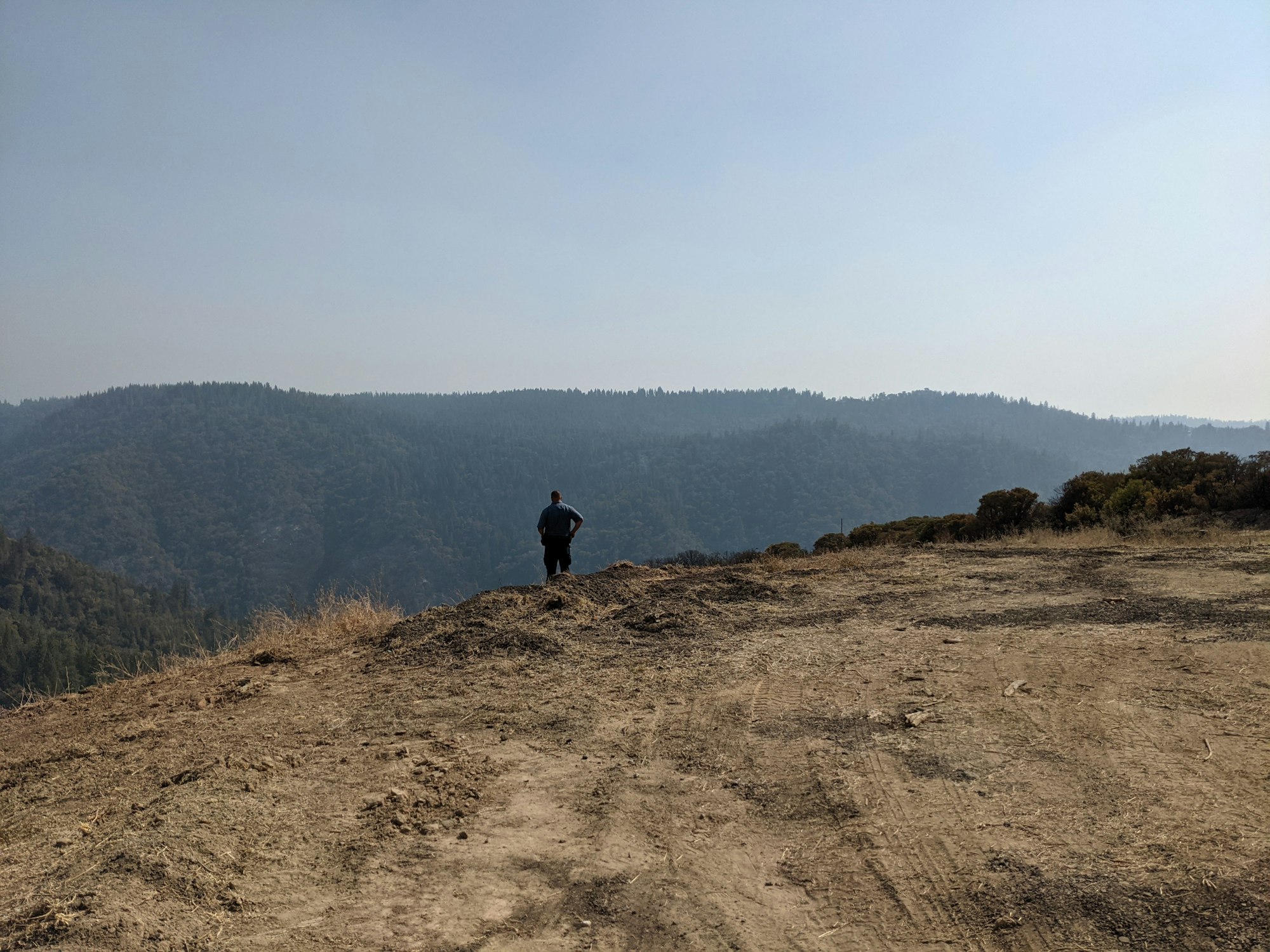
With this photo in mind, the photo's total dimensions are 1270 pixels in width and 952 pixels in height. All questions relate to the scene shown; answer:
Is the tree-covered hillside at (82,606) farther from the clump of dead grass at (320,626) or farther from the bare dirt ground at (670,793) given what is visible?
the bare dirt ground at (670,793)

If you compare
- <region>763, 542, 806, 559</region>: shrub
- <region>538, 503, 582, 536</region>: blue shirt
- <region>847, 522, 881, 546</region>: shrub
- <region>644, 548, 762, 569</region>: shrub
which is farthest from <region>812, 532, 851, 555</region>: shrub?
<region>538, 503, 582, 536</region>: blue shirt

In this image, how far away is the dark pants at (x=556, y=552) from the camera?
11.9m

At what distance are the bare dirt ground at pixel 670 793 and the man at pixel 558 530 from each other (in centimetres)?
372

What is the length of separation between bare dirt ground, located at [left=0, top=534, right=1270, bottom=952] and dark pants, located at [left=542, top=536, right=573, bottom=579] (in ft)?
12.4

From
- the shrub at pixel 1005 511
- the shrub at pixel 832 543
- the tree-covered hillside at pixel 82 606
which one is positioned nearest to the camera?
the shrub at pixel 1005 511

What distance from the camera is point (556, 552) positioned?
12.0m

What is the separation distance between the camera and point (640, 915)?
10.6ft

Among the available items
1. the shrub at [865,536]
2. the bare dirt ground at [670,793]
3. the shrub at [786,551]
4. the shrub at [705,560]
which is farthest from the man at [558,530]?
the shrub at [865,536]

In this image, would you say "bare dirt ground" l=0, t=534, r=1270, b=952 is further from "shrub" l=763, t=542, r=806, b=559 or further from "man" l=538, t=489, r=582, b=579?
"shrub" l=763, t=542, r=806, b=559

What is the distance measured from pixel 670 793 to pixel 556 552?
308 inches

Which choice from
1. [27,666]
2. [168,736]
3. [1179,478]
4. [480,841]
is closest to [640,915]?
[480,841]

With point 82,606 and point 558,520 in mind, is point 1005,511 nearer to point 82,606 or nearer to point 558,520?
point 558,520

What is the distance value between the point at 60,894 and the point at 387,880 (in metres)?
1.36

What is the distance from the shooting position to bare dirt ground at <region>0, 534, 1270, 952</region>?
10.2 feet
